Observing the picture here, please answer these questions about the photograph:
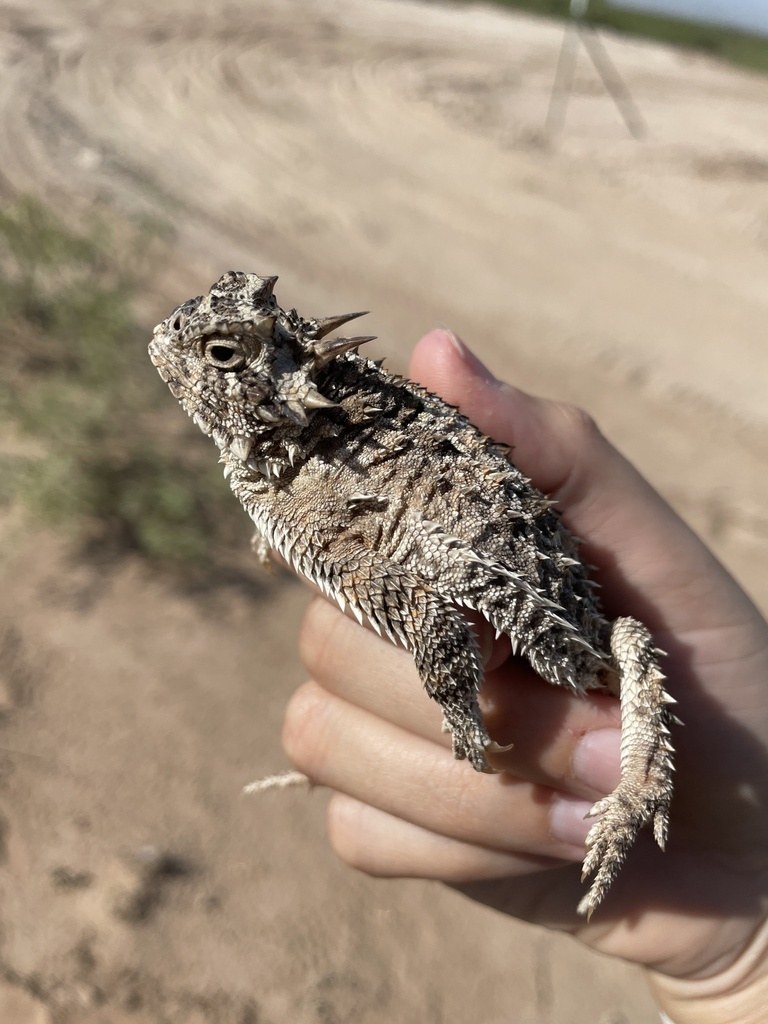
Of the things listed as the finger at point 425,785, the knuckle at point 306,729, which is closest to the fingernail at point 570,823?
the finger at point 425,785

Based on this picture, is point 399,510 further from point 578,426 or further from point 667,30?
point 667,30

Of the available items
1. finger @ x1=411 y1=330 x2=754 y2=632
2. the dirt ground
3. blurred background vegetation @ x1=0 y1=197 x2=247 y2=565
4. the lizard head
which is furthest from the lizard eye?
blurred background vegetation @ x1=0 y1=197 x2=247 y2=565

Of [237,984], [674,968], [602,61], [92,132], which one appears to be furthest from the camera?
[602,61]

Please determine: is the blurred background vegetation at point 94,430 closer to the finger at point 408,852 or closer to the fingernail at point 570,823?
the finger at point 408,852

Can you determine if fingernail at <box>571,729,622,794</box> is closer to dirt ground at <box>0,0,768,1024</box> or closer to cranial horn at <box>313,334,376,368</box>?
cranial horn at <box>313,334,376,368</box>

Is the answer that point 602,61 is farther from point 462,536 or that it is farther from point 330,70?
point 462,536

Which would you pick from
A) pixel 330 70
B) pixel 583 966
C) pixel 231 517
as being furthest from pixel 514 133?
pixel 583 966
